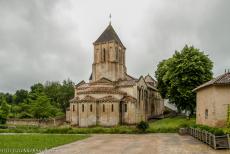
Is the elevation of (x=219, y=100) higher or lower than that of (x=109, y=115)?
higher

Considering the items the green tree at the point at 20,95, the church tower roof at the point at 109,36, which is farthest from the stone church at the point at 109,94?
the green tree at the point at 20,95

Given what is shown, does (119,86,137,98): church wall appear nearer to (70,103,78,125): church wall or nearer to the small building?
(70,103,78,125): church wall

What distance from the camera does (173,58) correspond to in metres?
52.8

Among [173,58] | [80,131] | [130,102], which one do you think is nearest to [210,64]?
[173,58]

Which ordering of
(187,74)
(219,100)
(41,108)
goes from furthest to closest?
(41,108), (187,74), (219,100)

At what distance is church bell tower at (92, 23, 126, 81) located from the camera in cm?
6069

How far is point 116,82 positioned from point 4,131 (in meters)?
21.2

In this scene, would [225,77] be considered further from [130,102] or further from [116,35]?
[116,35]

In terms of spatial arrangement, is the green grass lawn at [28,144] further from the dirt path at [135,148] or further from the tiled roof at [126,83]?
the tiled roof at [126,83]

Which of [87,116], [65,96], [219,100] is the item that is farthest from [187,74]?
[65,96]

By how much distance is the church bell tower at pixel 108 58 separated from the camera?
60.7 metres

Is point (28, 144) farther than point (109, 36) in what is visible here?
No

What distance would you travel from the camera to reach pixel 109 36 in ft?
206

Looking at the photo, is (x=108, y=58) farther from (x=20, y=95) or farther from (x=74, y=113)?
(x=20, y=95)
